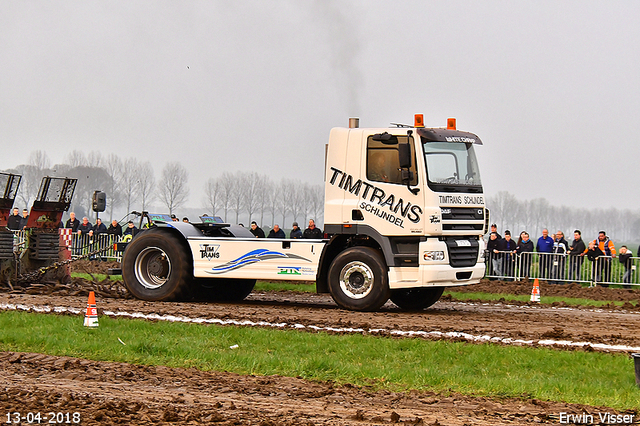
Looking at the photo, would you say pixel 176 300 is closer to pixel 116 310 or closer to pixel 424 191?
pixel 116 310

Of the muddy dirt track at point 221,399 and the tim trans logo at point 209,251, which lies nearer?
the muddy dirt track at point 221,399

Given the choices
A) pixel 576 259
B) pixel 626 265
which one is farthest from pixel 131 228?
pixel 626 265

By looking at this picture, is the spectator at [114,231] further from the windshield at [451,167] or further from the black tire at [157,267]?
the windshield at [451,167]

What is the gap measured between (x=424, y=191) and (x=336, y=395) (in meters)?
6.93

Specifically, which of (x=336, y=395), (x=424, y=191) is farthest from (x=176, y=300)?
(x=336, y=395)

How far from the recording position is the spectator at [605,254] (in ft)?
73.5

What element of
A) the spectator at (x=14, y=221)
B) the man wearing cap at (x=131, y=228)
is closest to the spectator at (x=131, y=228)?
the man wearing cap at (x=131, y=228)

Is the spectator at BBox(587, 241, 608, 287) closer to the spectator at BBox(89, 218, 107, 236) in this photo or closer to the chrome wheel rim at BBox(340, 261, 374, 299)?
the chrome wheel rim at BBox(340, 261, 374, 299)

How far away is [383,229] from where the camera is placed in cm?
1452

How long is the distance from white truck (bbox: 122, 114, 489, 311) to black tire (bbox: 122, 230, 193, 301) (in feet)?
0.27

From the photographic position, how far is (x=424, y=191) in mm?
14211

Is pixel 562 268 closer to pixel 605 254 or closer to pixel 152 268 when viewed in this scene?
pixel 605 254

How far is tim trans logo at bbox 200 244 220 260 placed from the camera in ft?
51.6

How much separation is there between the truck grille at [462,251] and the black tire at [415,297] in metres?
1.19
